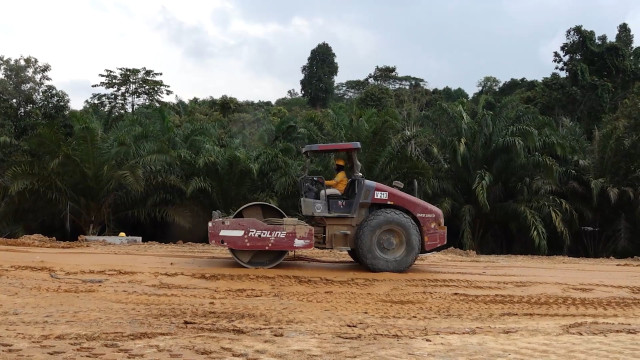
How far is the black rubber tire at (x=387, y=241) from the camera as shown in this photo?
9766 mm

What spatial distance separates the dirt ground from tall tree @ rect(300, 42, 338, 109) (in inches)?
1699

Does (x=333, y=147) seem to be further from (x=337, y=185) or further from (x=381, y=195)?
(x=381, y=195)

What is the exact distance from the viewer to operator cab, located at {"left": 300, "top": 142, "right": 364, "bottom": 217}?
32.3 ft

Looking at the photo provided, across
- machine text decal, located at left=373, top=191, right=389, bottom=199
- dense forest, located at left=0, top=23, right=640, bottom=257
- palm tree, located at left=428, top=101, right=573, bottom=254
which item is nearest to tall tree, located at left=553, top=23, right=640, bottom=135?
dense forest, located at left=0, top=23, right=640, bottom=257

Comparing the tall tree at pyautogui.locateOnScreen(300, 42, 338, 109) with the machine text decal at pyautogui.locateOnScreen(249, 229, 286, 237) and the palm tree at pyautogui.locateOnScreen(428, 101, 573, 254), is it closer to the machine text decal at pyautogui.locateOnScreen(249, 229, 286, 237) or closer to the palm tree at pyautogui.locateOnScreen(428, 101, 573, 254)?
the palm tree at pyautogui.locateOnScreen(428, 101, 573, 254)

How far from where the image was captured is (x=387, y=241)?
9.89 metres

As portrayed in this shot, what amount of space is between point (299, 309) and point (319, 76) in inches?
1894

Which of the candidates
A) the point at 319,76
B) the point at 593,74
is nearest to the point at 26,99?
the point at 593,74

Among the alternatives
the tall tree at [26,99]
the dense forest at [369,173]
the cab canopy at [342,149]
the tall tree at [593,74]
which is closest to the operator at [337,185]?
the cab canopy at [342,149]

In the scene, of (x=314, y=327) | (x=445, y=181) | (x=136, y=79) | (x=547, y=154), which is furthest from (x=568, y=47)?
(x=314, y=327)

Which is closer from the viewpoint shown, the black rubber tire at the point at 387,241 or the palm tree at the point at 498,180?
the black rubber tire at the point at 387,241

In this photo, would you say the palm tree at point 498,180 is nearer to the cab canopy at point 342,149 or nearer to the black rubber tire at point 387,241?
the black rubber tire at point 387,241

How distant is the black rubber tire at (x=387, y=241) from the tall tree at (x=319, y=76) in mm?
43674

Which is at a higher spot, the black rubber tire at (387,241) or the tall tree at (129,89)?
the tall tree at (129,89)
